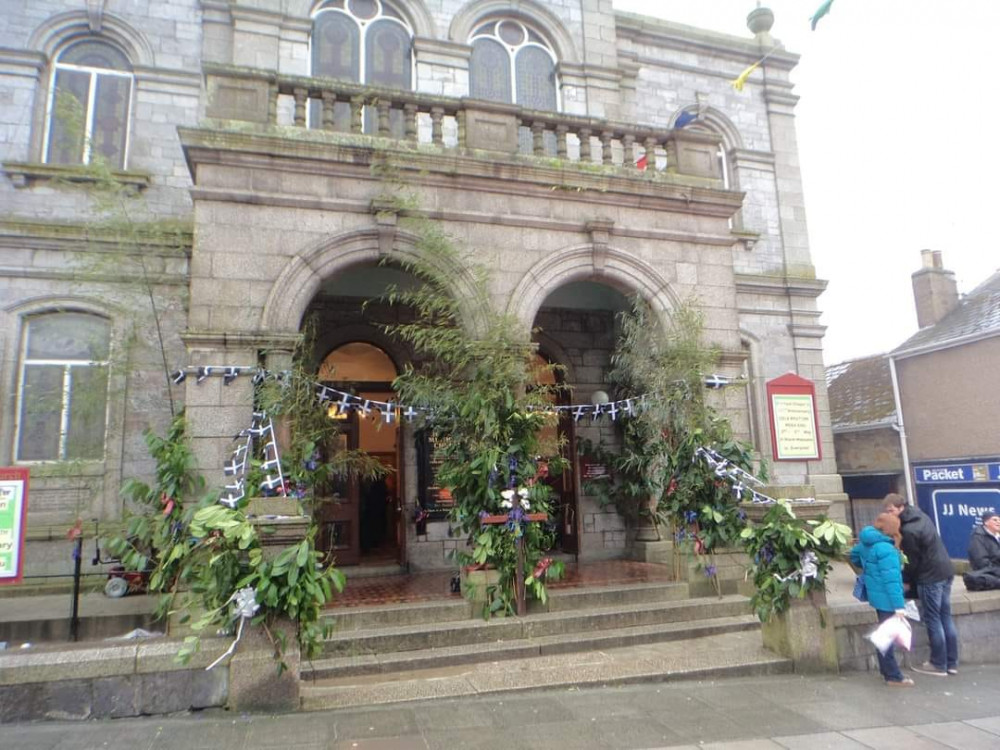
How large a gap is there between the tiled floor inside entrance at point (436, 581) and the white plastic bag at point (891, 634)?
287cm

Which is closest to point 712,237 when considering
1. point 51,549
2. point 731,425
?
point 731,425

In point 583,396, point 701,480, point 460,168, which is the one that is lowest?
point 701,480

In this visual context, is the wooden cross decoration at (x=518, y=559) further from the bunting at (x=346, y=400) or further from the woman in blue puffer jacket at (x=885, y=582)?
the woman in blue puffer jacket at (x=885, y=582)

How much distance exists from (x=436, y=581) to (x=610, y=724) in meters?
4.49

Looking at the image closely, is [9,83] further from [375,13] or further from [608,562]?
[608,562]

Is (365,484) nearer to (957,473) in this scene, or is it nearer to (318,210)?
(318,210)

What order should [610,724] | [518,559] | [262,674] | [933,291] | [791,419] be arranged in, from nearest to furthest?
[610,724] < [262,674] < [518,559] < [791,419] < [933,291]

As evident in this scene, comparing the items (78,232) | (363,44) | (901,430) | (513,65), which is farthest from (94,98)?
(901,430)

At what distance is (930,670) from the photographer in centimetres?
620

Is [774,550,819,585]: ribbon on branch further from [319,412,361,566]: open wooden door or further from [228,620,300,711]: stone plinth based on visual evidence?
[319,412,361,566]: open wooden door

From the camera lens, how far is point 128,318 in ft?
30.6

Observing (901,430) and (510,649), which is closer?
(510,649)

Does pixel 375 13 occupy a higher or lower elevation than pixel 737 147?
higher

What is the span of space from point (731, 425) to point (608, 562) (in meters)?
3.18
